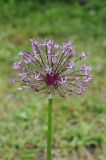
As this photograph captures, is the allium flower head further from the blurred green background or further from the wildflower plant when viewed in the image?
the blurred green background

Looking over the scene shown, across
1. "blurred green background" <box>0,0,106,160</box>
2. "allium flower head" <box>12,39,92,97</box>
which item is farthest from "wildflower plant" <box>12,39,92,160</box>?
"blurred green background" <box>0,0,106,160</box>

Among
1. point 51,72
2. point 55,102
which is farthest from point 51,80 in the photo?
point 55,102

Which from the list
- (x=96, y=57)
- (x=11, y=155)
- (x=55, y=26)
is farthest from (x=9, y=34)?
(x=11, y=155)

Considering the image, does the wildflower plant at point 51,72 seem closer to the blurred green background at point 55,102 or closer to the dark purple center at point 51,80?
the dark purple center at point 51,80

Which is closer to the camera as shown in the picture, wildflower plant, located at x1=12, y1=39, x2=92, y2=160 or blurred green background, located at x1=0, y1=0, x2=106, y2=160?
wildflower plant, located at x1=12, y1=39, x2=92, y2=160

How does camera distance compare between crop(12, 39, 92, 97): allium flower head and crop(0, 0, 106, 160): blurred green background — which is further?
crop(0, 0, 106, 160): blurred green background

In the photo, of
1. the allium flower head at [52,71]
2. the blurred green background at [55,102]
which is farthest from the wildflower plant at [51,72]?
the blurred green background at [55,102]

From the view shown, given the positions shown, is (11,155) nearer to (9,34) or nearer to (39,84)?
(39,84)

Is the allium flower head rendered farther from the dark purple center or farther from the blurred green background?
the blurred green background
